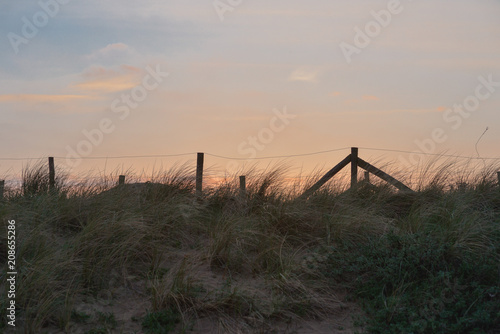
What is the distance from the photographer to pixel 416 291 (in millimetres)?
6152

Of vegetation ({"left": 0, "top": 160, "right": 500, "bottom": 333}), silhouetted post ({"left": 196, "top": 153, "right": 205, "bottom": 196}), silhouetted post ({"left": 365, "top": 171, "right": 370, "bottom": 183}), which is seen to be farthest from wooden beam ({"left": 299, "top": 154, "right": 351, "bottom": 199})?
silhouetted post ({"left": 196, "top": 153, "right": 205, "bottom": 196})

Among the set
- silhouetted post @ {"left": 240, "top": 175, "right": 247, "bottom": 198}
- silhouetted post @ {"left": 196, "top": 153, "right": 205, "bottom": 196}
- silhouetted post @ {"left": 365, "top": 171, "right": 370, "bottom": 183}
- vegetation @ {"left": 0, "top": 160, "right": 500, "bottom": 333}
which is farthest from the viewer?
Result: silhouetted post @ {"left": 365, "top": 171, "right": 370, "bottom": 183}

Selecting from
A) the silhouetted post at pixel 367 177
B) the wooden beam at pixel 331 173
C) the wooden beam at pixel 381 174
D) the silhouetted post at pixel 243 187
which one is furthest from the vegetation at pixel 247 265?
the wooden beam at pixel 381 174

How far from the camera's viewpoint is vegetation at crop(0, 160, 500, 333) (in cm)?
573

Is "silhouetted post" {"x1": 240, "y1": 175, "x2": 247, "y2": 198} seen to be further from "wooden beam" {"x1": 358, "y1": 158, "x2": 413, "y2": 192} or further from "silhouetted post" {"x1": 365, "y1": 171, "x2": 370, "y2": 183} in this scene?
"wooden beam" {"x1": 358, "y1": 158, "x2": 413, "y2": 192}

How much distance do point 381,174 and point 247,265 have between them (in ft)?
17.6

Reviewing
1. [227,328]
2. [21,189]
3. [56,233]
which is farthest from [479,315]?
[21,189]

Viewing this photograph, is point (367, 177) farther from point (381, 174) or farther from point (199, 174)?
point (199, 174)

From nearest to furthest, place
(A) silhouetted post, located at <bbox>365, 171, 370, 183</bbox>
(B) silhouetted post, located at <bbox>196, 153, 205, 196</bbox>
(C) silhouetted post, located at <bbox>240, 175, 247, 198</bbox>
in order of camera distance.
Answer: (C) silhouetted post, located at <bbox>240, 175, 247, 198</bbox>
(B) silhouetted post, located at <bbox>196, 153, 205, 196</bbox>
(A) silhouetted post, located at <bbox>365, 171, 370, 183</bbox>

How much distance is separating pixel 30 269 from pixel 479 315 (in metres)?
5.22

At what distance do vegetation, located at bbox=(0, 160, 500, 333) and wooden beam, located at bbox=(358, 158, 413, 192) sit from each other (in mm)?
1495

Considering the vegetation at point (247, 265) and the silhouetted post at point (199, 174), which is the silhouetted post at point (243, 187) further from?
the silhouetted post at point (199, 174)

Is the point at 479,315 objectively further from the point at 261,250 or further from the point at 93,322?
the point at 93,322

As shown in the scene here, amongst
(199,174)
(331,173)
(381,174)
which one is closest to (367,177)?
(381,174)
